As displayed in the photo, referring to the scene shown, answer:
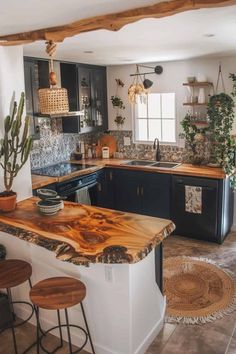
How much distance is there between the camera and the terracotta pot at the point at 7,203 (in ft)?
9.77

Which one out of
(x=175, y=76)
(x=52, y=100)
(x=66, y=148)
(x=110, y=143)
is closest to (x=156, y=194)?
(x=110, y=143)

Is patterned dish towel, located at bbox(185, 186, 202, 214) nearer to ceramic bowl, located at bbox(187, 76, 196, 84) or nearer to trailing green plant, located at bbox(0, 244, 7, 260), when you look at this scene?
ceramic bowl, located at bbox(187, 76, 196, 84)

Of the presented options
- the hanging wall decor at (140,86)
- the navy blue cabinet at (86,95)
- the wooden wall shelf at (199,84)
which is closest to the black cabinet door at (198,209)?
the hanging wall decor at (140,86)

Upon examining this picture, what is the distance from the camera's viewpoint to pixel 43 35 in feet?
8.31

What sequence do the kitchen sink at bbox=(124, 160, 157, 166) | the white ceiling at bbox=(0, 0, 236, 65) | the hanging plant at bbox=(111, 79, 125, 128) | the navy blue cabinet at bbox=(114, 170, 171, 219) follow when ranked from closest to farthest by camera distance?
1. the white ceiling at bbox=(0, 0, 236, 65)
2. the navy blue cabinet at bbox=(114, 170, 171, 219)
3. the kitchen sink at bbox=(124, 160, 157, 166)
4. the hanging plant at bbox=(111, 79, 125, 128)

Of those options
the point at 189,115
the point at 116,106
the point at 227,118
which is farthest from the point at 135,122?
the point at 227,118

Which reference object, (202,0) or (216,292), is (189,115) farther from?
(202,0)

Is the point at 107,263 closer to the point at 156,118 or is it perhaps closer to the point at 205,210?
the point at 205,210

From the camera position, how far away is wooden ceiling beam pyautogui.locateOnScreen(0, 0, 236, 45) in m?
1.76

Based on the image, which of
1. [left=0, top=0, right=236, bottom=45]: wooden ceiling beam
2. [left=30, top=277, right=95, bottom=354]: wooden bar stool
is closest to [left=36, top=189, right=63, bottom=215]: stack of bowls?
[left=30, top=277, right=95, bottom=354]: wooden bar stool

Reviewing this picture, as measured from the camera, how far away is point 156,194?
16.0 feet

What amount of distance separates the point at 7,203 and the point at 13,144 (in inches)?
20.5

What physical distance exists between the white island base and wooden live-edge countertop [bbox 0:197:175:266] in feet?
0.63

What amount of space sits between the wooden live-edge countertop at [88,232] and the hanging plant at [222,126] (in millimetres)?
2152
